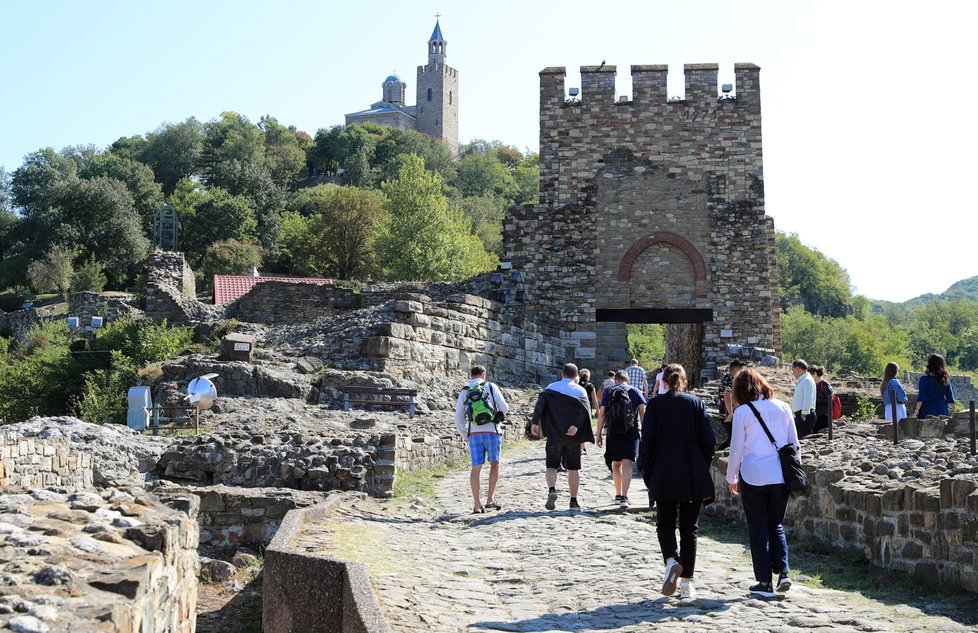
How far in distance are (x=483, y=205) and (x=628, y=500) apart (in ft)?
220

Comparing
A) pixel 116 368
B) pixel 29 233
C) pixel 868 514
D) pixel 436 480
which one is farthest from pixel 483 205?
pixel 868 514

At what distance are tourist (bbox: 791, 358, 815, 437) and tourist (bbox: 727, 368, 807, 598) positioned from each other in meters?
4.92

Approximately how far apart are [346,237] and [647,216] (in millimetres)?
24746

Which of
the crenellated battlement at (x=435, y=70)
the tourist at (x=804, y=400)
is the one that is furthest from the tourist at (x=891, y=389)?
the crenellated battlement at (x=435, y=70)

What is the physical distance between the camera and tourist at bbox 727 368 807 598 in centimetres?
736

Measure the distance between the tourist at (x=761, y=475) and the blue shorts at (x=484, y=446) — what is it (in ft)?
13.5

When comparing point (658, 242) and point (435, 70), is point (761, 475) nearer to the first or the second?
point (658, 242)

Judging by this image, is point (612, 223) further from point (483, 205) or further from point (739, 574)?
point (483, 205)

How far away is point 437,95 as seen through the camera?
128 meters

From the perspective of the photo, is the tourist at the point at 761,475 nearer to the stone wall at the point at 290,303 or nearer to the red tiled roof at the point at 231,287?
the stone wall at the point at 290,303

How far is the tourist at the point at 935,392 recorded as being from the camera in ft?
43.0

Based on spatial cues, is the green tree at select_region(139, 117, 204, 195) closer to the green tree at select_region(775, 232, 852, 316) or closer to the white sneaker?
the green tree at select_region(775, 232, 852, 316)

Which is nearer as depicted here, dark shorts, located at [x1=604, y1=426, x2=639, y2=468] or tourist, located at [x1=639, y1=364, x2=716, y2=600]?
tourist, located at [x1=639, y1=364, x2=716, y2=600]

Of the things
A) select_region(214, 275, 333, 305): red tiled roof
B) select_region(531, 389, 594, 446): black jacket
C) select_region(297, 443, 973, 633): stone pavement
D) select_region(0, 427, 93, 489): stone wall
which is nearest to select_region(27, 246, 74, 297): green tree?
select_region(214, 275, 333, 305): red tiled roof
